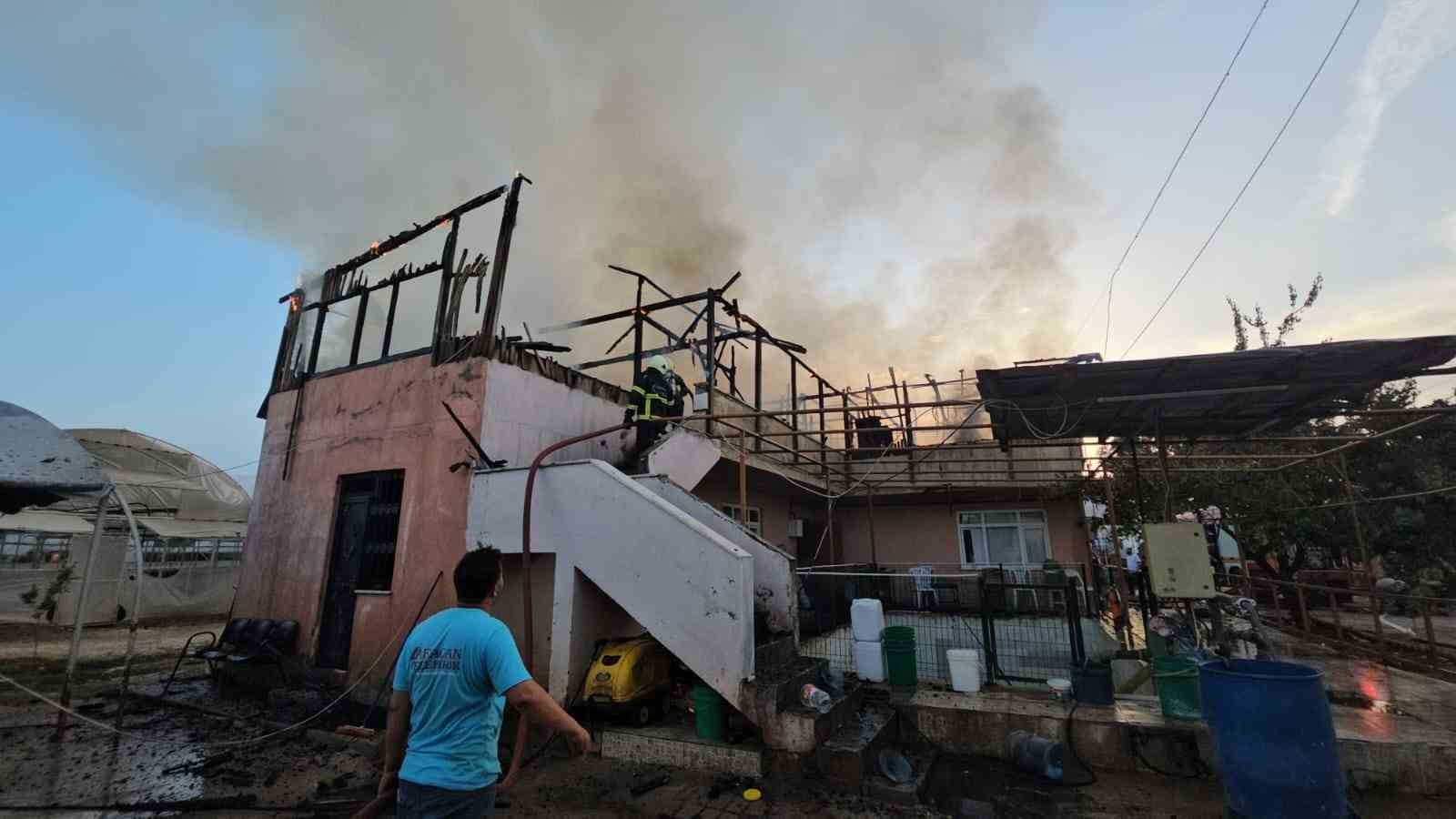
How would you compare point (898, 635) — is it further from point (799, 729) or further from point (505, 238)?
point (505, 238)

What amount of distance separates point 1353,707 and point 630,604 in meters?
7.21

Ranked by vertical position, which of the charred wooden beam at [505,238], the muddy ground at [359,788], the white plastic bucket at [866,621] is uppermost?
the charred wooden beam at [505,238]

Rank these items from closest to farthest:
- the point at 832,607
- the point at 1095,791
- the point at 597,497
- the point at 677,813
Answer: the point at 677,813, the point at 1095,791, the point at 597,497, the point at 832,607

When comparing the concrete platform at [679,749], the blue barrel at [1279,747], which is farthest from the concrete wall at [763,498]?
the blue barrel at [1279,747]

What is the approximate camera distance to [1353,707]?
5.52 m

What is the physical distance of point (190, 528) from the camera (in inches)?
779

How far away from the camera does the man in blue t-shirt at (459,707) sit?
2.31 meters

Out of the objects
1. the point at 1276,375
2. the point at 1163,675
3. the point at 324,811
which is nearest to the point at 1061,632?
the point at 1163,675

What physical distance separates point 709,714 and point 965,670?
9.14 feet

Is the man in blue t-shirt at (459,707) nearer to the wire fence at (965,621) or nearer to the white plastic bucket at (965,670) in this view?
the white plastic bucket at (965,670)

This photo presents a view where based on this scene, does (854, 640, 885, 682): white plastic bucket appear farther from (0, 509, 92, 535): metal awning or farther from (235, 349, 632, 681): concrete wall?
(0, 509, 92, 535): metal awning

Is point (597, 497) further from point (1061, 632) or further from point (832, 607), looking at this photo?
point (1061, 632)

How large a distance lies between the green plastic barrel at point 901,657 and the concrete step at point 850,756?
1140 millimetres

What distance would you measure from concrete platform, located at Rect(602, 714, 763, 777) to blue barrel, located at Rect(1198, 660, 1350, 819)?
11.1 feet
